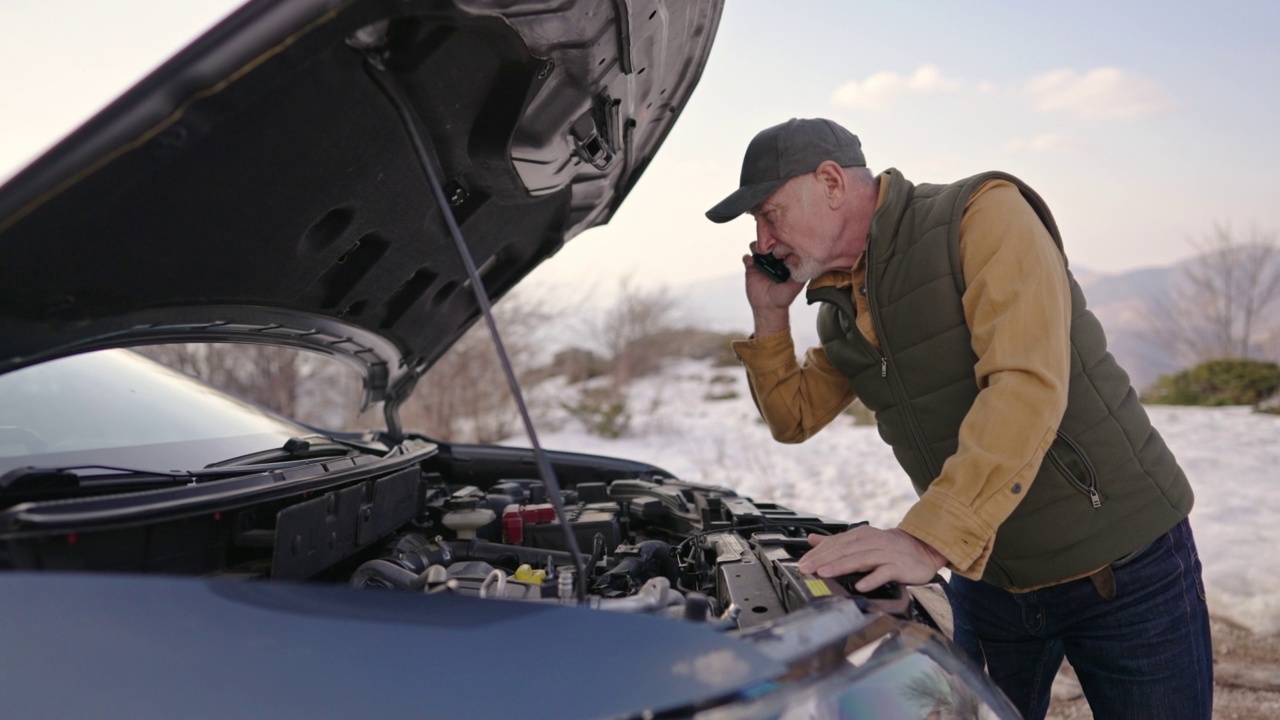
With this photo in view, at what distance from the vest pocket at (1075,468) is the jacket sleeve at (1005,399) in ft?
0.83

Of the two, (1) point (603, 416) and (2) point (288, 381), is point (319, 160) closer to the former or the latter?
(2) point (288, 381)

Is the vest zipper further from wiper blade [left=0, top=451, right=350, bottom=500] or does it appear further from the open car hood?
wiper blade [left=0, top=451, right=350, bottom=500]

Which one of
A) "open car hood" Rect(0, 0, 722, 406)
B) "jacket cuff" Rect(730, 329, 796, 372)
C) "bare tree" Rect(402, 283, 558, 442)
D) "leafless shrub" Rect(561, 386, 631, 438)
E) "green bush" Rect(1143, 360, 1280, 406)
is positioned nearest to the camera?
"open car hood" Rect(0, 0, 722, 406)

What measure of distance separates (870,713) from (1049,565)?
1003mm

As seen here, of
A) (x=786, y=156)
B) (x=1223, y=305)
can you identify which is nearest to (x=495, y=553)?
(x=786, y=156)

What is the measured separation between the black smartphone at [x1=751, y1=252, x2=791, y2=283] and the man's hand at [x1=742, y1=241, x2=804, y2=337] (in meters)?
0.03

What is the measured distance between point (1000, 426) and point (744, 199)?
869mm

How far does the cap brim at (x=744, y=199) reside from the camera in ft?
6.92

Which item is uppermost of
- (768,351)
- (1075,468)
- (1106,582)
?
(768,351)

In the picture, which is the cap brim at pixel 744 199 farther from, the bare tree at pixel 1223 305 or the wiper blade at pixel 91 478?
the bare tree at pixel 1223 305

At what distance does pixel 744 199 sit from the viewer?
214 centimetres

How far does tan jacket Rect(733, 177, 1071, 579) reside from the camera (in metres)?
1.65

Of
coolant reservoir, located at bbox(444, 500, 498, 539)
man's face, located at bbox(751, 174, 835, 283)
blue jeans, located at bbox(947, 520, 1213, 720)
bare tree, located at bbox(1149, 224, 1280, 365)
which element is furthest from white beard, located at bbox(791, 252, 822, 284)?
bare tree, located at bbox(1149, 224, 1280, 365)

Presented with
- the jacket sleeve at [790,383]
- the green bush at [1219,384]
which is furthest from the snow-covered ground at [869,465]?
the jacket sleeve at [790,383]
